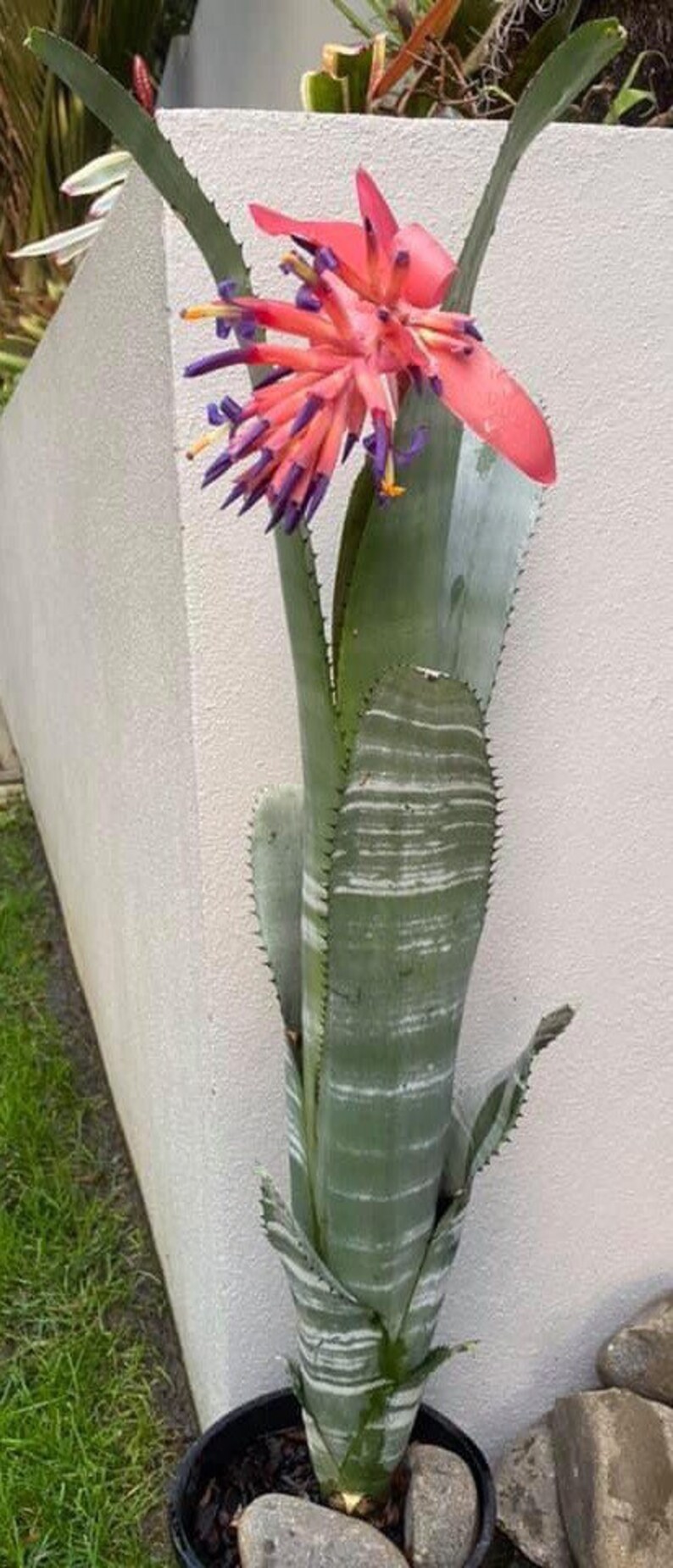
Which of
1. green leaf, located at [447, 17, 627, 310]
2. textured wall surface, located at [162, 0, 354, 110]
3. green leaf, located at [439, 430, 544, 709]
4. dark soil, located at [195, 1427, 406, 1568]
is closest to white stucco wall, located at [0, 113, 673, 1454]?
dark soil, located at [195, 1427, 406, 1568]

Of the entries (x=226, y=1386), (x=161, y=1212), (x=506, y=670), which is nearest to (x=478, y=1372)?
(x=226, y=1386)

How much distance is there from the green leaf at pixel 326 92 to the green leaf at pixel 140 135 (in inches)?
25.0

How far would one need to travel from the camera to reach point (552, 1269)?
1838 mm

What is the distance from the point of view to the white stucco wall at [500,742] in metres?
1.44

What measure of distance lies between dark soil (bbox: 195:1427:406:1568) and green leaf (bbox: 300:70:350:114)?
1600 mm

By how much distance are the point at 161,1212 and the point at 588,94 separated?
72.7 inches

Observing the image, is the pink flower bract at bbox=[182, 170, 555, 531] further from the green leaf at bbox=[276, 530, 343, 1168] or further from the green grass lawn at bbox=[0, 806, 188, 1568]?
the green grass lawn at bbox=[0, 806, 188, 1568]

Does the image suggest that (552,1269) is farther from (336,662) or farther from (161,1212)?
(336,662)

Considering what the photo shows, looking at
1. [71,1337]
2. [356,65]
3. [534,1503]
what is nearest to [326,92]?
[356,65]

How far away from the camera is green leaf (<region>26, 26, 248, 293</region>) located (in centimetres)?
101

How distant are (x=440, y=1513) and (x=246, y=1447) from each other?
0.87 ft

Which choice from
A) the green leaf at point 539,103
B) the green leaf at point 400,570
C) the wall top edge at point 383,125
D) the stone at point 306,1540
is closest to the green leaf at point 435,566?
the green leaf at point 400,570

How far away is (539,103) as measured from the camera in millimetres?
968

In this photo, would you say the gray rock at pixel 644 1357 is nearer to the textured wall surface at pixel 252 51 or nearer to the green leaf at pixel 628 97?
the green leaf at pixel 628 97
